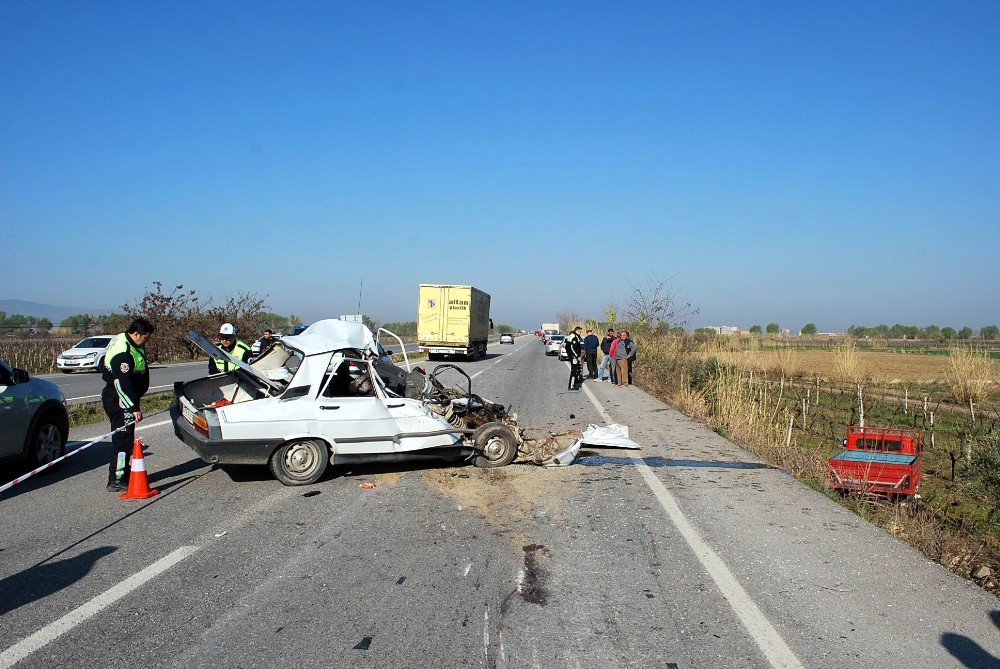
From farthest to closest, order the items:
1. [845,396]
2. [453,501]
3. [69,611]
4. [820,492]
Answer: [845,396]
[820,492]
[453,501]
[69,611]

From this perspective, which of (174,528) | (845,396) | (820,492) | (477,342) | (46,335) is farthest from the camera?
(46,335)

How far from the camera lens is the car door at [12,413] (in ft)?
25.2

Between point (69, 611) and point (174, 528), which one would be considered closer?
point (69, 611)

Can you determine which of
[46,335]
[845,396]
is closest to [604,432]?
[845,396]

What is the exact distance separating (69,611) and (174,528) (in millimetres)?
1876

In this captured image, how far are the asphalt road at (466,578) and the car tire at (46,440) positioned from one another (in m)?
0.28

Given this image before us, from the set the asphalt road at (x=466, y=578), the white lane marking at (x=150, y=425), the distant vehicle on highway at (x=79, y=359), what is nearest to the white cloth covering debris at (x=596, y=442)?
→ the asphalt road at (x=466, y=578)

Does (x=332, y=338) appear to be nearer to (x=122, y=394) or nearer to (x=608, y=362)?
(x=122, y=394)

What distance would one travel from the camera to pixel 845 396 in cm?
2775

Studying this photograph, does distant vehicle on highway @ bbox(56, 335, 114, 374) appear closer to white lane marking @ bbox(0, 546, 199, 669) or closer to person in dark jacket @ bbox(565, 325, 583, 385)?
person in dark jacket @ bbox(565, 325, 583, 385)

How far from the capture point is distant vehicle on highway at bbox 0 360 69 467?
776 cm

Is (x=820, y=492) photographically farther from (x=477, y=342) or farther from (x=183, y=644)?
(x=477, y=342)

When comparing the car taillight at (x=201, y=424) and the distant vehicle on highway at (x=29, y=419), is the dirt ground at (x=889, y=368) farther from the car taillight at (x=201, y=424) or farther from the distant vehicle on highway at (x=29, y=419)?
the distant vehicle on highway at (x=29, y=419)

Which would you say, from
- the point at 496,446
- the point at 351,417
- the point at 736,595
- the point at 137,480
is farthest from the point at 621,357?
the point at 736,595
